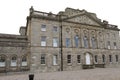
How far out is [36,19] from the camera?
917 inches

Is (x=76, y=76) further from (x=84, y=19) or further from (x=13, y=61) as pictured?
(x=84, y=19)

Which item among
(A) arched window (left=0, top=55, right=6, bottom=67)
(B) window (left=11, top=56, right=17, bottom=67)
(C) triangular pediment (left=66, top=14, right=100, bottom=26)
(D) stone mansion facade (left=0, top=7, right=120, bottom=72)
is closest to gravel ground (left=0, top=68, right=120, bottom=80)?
(A) arched window (left=0, top=55, right=6, bottom=67)

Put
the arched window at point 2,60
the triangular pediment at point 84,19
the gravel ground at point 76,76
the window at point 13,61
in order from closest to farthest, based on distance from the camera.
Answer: the gravel ground at point 76,76 < the arched window at point 2,60 < the window at point 13,61 < the triangular pediment at point 84,19

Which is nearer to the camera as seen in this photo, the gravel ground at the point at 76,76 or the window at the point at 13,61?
the gravel ground at the point at 76,76

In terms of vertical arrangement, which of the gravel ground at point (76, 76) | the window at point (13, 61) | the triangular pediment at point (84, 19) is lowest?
the gravel ground at point (76, 76)

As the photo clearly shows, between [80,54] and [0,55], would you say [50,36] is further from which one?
[0,55]

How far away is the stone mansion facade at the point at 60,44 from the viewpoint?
21.0m

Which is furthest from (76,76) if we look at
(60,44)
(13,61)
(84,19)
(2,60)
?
(84,19)

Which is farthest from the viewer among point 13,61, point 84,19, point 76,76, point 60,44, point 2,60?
point 84,19

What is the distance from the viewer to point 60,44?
24.9 meters

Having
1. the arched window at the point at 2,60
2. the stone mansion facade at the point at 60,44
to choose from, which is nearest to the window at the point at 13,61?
the stone mansion facade at the point at 60,44

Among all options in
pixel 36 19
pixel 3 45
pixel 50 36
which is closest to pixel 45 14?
pixel 36 19

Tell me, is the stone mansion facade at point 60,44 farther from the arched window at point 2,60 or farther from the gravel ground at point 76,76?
the gravel ground at point 76,76

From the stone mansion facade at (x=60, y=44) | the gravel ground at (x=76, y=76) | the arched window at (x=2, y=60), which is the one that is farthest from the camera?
the stone mansion facade at (x=60, y=44)
